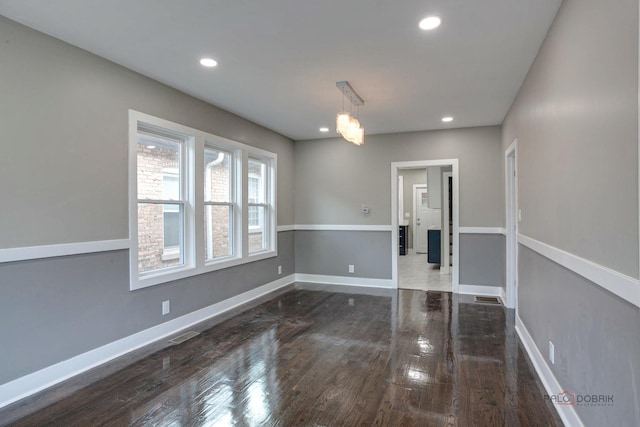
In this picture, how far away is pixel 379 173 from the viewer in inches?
230

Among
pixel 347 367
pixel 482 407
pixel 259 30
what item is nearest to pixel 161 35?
pixel 259 30

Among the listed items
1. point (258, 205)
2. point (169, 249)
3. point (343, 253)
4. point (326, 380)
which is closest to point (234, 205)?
point (258, 205)

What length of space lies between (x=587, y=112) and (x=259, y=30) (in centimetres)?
208

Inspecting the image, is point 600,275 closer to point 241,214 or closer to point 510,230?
point 510,230

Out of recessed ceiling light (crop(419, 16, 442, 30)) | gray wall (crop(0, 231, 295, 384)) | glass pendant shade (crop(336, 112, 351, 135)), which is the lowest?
gray wall (crop(0, 231, 295, 384))

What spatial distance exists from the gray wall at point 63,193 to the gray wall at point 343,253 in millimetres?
3035

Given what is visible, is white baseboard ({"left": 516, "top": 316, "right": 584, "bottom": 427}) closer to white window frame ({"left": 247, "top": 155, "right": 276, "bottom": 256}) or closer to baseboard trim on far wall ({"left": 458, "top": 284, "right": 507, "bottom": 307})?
baseboard trim on far wall ({"left": 458, "top": 284, "right": 507, "bottom": 307})

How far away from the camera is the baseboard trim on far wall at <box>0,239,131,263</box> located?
2.34 meters

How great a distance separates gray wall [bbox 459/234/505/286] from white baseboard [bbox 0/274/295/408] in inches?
136

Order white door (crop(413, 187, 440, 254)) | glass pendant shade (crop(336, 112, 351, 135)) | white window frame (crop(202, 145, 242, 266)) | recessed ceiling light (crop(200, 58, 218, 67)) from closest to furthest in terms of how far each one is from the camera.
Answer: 1. recessed ceiling light (crop(200, 58, 218, 67))
2. glass pendant shade (crop(336, 112, 351, 135))
3. white window frame (crop(202, 145, 242, 266))
4. white door (crop(413, 187, 440, 254))

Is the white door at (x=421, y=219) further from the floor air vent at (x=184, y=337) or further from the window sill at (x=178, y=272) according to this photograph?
the floor air vent at (x=184, y=337)

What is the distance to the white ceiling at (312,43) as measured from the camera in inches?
88.0

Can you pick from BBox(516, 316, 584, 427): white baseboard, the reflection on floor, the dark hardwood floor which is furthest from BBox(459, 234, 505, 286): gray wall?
BBox(516, 316, 584, 427): white baseboard

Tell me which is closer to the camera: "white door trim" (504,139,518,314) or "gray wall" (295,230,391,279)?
"white door trim" (504,139,518,314)
